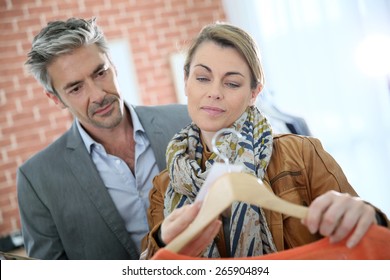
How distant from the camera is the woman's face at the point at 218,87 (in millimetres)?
1386

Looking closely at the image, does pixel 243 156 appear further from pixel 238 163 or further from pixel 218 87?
pixel 218 87

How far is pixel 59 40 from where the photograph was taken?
179 cm

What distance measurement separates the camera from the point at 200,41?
1477 millimetres

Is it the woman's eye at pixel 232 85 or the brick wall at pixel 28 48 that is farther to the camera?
the brick wall at pixel 28 48

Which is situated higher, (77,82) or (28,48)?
(28,48)

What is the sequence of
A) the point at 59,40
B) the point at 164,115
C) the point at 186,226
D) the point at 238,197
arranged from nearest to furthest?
the point at 238,197 < the point at 186,226 < the point at 59,40 < the point at 164,115

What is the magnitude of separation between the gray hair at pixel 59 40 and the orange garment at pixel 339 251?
1.06 meters

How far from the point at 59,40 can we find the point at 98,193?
0.61 meters

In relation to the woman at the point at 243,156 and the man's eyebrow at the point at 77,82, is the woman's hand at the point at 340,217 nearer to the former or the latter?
the woman at the point at 243,156

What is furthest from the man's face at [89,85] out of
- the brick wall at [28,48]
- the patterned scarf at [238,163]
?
the brick wall at [28,48]

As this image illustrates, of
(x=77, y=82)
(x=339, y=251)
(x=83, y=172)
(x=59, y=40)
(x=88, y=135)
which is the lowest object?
(x=339, y=251)

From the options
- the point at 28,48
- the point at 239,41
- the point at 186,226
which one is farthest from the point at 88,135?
the point at 28,48
